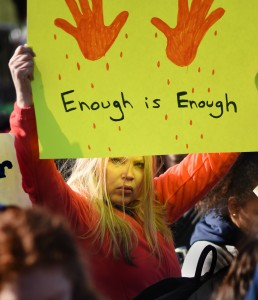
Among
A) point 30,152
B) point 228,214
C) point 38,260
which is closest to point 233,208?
point 228,214

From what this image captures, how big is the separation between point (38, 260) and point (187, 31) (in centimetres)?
146

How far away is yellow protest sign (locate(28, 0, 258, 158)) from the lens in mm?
2852

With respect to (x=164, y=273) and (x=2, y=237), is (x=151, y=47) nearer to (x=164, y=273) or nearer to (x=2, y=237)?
(x=164, y=273)

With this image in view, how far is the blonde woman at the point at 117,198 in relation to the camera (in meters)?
2.87

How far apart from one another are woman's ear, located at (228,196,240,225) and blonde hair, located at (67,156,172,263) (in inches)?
12.6

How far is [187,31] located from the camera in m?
2.90

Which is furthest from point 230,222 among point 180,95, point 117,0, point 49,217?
point 49,217

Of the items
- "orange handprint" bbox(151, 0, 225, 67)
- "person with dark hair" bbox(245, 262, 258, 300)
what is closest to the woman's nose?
"orange handprint" bbox(151, 0, 225, 67)

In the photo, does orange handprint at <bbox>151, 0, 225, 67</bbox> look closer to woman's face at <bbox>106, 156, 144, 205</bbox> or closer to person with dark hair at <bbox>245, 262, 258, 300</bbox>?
woman's face at <bbox>106, 156, 144, 205</bbox>

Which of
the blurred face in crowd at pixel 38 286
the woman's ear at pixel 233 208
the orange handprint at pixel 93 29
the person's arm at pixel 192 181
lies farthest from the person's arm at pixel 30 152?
the blurred face in crowd at pixel 38 286

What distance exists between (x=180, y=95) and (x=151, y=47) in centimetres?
17

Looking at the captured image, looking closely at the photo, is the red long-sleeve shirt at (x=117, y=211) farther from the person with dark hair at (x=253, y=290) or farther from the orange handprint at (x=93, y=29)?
the person with dark hair at (x=253, y=290)

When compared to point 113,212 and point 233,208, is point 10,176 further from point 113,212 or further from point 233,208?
point 233,208

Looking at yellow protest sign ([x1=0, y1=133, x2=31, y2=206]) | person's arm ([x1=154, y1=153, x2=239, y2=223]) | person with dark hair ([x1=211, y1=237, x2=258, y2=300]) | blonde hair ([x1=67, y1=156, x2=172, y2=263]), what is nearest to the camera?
person with dark hair ([x1=211, y1=237, x2=258, y2=300])
